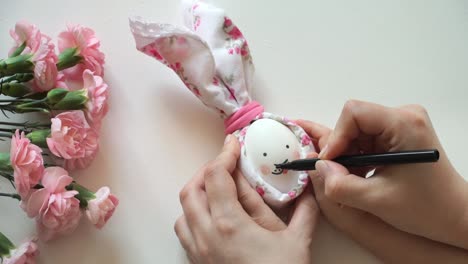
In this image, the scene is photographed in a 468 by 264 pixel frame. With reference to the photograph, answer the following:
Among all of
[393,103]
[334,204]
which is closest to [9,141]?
[334,204]

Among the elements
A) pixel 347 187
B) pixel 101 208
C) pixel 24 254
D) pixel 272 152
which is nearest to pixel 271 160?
pixel 272 152

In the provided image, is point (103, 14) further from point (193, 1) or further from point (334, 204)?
point (334, 204)

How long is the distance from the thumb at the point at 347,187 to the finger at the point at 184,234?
208mm

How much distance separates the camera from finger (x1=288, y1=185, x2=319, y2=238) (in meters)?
0.65

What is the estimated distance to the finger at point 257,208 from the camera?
653mm

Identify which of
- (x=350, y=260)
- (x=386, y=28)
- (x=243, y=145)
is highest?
(x=386, y=28)

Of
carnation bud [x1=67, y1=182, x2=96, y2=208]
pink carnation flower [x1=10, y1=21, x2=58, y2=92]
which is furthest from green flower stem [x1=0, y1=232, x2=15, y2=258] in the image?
pink carnation flower [x1=10, y1=21, x2=58, y2=92]

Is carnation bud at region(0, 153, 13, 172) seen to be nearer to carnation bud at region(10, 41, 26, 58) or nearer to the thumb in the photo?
carnation bud at region(10, 41, 26, 58)

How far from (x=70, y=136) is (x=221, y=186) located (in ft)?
0.72

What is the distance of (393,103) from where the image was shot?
0.79 metres

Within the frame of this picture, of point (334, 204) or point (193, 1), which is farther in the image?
point (193, 1)

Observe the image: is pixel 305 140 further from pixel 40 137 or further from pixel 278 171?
pixel 40 137

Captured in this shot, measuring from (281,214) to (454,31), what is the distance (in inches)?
18.5

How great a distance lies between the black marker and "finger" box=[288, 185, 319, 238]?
65 millimetres
